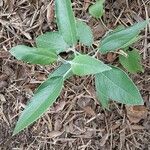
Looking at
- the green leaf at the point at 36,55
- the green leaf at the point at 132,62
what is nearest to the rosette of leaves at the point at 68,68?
the green leaf at the point at 36,55

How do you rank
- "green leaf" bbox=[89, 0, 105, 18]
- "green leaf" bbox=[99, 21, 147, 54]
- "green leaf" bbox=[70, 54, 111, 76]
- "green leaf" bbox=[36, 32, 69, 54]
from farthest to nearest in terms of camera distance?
"green leaf" bbox=[89, 0, 105, 18], "green leaf" bbox=[36, 32, 69, 54], "green leaf" bbox=[99, 21, 147, 54], "green leaf" bbox=[70, 54, 111, 76]

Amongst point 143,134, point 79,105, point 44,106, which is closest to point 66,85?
point 79,105

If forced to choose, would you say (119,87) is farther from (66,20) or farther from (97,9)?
(97,9)

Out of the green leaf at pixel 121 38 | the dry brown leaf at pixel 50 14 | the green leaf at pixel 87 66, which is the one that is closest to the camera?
the green leaf at pixel 87 66

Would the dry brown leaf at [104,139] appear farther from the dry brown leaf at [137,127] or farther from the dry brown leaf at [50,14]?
the dry brown leaf at [50,14]

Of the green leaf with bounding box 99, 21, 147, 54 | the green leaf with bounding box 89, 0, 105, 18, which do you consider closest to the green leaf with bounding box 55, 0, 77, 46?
the green leaf with bounding box 99, 21, 147, 54

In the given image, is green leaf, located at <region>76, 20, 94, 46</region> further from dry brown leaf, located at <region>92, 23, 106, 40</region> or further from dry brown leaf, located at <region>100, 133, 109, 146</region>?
dry brown leaf, located at <region>100, 133, 109, 146</region>
